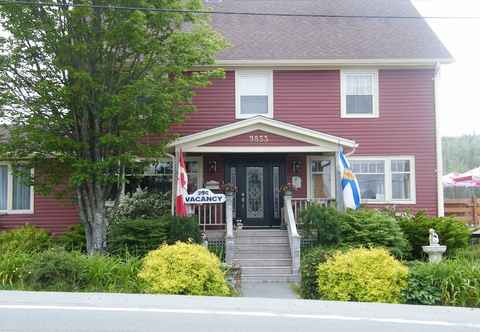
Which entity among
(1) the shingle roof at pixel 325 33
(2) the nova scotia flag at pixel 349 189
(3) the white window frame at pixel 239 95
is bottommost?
(2) the nova scotia flag at pixel 349 189

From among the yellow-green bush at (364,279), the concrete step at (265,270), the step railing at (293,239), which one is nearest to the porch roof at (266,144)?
the step railing at (293,239)

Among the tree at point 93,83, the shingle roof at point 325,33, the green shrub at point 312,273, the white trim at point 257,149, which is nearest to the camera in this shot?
the green shrub at point 312,273

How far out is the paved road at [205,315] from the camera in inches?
279

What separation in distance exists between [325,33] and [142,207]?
9165 millimetres

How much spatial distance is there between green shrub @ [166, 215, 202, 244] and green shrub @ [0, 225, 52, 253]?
149 inches

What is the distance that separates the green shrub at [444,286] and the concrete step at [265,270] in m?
4.28

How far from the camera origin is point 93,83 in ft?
40.7

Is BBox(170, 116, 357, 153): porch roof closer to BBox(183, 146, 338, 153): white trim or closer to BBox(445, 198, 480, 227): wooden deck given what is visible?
BBox(183, 146, 338, 153): white trim

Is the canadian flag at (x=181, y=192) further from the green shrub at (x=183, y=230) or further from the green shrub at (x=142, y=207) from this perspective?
the green shrub at (x=142, y=207)

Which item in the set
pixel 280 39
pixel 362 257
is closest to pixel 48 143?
pixel 362 257

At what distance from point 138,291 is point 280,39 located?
11651 mm

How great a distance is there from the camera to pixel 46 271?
10070mm

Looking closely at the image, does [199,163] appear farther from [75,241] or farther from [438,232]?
[438,232]

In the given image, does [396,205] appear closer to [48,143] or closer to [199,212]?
[199,212]
